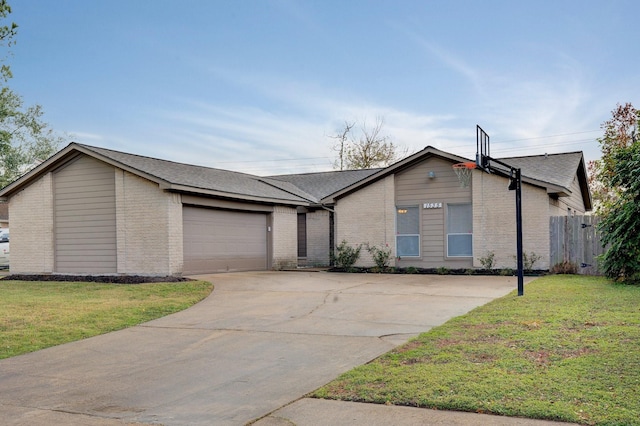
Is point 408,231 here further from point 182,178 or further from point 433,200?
point 182,178

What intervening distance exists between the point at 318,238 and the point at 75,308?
1470 cm

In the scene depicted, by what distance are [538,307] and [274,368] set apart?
18.1ft

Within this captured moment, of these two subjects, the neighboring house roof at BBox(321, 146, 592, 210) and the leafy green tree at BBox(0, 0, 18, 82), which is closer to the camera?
the leafy green tree at BBox(0, 0, 18, 82)

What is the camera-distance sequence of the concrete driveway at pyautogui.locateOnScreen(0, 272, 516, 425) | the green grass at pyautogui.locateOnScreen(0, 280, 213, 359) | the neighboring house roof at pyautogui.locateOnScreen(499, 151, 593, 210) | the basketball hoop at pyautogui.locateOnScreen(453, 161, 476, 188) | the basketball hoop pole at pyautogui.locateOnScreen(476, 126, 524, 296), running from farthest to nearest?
the basketball hoop at pyautogui.locateOnScreen(453, 161, 476, 188) < the neighboring house roof at pyautogui.locateOnScreen(499, 151, 593, 210) < the basketball hoop pole at pyautogui.locateOnScreen(476, 126, 524, 296) < the green grass at pyautogui.locateOnScreen(0, 280, 213, 359) < the concrete driveway at pyautogui.locateOnScreen(0, 272, 516, 425)

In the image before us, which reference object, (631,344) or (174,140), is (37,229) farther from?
(631,344)

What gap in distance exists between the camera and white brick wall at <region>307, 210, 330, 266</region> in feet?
83.9

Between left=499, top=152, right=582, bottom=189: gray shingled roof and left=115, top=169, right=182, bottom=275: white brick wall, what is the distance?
38.1ft

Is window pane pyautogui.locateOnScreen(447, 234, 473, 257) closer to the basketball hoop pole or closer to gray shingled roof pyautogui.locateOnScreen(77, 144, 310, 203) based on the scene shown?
the basketball hoop pole

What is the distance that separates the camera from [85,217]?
19.4 m

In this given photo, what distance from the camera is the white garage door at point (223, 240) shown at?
62.4 ft

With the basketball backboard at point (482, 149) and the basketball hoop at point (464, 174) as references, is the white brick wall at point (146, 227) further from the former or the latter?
the basketball backboard at point (482, 149)

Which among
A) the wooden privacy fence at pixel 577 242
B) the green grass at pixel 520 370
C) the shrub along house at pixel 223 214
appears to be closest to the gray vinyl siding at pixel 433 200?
the shrub along house at pixel 223 214

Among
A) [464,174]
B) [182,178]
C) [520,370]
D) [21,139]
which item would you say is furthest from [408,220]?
[21,139]

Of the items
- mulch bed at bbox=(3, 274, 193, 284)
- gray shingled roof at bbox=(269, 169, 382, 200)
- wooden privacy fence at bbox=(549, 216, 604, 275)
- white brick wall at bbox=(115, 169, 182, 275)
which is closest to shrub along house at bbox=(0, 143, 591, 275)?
white brick wall at bbox=(115, 169, 182, 275)
